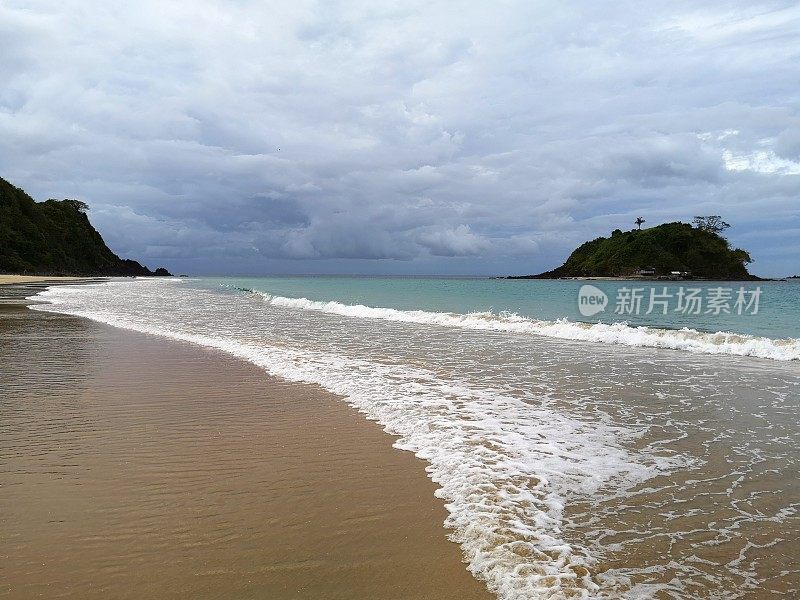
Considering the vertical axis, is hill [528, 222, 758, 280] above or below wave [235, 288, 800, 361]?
above

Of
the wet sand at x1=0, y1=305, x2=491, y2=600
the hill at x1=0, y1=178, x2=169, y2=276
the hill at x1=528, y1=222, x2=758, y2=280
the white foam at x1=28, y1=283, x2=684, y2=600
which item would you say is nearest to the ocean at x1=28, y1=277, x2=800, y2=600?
the white foam at x1=28, y1=283, x2=684, y2=600

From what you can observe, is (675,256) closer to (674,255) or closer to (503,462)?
(674,255)

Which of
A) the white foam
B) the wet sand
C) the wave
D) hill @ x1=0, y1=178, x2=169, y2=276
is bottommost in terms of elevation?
the wet sand

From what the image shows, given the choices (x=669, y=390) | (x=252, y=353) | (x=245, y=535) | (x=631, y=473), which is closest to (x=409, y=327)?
(x=252, y=353)

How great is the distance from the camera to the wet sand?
312 centimetres

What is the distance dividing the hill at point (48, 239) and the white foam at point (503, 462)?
107 meters

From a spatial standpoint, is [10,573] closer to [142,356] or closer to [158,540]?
[158,540]

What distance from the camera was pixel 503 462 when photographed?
5.34 meters

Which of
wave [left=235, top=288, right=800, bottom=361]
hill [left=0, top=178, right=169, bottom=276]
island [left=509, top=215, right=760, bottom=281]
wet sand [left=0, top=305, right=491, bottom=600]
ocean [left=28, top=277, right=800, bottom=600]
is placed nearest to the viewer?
wet sand [left=0, top=305, right=491, bottom=600]

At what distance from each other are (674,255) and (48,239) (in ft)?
465

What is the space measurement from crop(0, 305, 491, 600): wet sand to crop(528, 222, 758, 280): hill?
12693 cm

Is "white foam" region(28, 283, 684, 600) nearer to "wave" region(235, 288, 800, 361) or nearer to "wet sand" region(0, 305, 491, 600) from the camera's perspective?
"wet sand" region(0, 305, 491, 600)

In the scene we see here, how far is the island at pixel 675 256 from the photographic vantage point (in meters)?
119

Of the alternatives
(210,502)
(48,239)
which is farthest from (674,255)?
(48,239)
